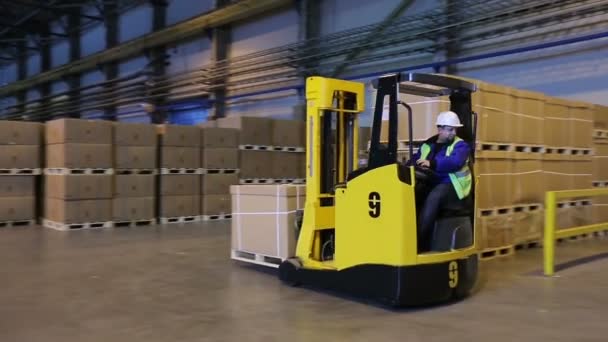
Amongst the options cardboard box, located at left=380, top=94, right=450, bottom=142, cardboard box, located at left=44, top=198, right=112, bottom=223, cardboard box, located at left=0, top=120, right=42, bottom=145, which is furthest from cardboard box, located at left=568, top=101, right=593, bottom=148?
cardboard box, located at left=0, top=120, right=42, bottom=145

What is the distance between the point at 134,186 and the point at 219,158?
64.7 inches

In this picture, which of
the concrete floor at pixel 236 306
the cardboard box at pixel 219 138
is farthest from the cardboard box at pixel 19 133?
the concrete floor at pixel 236 306

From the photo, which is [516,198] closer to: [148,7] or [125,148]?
[125,148]

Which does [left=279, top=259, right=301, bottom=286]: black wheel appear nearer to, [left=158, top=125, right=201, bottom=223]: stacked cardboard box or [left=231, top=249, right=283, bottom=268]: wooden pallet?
[left=231, top=249, right=283, bottom=268]: wooden pallet

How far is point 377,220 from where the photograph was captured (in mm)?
3904

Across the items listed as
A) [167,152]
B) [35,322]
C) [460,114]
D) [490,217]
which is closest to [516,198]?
[490,217]

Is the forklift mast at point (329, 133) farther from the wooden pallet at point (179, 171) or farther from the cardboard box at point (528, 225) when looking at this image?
the wooden pallet at point (179, 171)

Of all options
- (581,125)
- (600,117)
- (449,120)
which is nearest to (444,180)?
(449,120)

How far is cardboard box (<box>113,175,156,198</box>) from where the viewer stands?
358 inches

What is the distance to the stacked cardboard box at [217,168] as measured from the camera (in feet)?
33.0

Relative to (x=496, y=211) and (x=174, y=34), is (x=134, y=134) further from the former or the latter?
(x=174, y=34)

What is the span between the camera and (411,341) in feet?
11.0

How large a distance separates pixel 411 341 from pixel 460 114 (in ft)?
6.41

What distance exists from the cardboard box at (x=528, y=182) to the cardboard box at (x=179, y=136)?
562 centimetres
